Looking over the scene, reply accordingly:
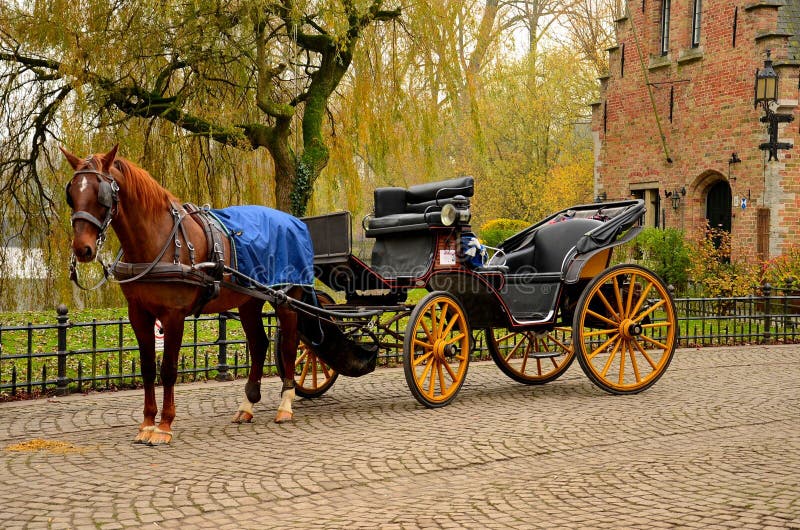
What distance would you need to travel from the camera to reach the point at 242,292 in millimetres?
6668

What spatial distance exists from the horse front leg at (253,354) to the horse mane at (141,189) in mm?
1260

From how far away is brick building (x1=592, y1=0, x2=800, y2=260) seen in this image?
18750 mm

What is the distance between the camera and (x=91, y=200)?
5727mm

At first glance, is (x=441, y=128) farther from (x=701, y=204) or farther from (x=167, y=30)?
(x=701, y=204)

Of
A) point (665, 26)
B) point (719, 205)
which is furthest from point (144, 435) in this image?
point (665, 26)

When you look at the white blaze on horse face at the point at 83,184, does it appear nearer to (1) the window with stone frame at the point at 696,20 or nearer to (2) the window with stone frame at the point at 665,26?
(1) the window with stone frame at the point at 696,20

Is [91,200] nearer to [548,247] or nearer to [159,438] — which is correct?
[159,438]

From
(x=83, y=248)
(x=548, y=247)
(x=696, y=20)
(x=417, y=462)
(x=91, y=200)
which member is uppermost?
(x=696, y=20)

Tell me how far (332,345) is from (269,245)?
1086 millimetres

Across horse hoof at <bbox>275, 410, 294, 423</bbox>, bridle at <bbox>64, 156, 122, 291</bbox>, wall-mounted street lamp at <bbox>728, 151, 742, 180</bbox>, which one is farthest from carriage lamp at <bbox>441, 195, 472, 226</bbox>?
wall-mounted street lamp at <bbox>728, 151, 742, 180</bbox>

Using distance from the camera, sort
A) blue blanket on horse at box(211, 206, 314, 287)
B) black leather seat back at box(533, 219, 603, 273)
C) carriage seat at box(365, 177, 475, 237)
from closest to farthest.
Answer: blue blanket on horse at box(211, 206, 314, 287) → carriage seat at box(365, 177, 475, 237) → black leather seat back at box(533, 219, 603, 273)

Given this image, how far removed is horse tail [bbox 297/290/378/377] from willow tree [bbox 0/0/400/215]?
6.29 m

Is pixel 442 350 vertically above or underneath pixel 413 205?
underneath

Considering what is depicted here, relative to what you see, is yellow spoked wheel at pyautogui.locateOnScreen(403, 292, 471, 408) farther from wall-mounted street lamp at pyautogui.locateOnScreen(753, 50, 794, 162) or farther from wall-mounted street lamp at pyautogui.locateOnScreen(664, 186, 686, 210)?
wall-mounted street lamp at pyautogui.locateOnScreen(664, 186, 686, 210)
